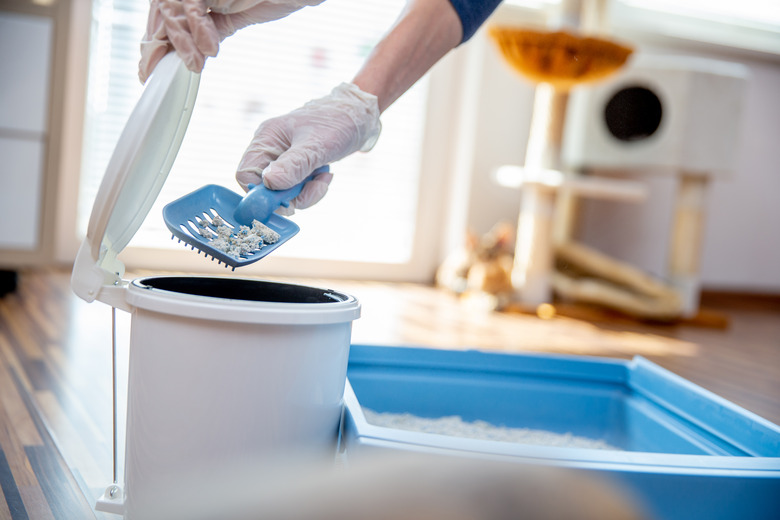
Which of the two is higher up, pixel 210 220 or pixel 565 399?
pixel 210 220

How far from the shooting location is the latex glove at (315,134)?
0.76m

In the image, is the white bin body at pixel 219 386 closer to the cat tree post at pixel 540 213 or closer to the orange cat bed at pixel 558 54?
the orange cat bed at pixel 558 54

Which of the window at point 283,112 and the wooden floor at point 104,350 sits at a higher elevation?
the window at point 283,112

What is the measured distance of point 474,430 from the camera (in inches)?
34.3

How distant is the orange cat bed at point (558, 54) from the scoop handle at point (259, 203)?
5.24 feet

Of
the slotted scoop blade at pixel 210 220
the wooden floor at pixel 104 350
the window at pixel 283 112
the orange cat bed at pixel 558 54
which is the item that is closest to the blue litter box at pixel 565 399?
the slotted scoop blade at pixel 210 220

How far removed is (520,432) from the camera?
908mm

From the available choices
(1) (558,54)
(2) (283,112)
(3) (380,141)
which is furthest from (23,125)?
(1) (558,54)

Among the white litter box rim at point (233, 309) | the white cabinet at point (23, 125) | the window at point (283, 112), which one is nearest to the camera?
the white litter box rim at point (233, 309)

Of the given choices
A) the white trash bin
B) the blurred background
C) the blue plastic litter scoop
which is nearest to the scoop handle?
the blue plastic litter scoop

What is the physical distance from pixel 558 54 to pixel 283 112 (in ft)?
3.25

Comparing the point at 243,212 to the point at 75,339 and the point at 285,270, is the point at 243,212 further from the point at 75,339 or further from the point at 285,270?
the point at 285,270

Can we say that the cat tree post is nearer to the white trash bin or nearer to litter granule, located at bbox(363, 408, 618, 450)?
litter granule, located at bbox(363, 408, 618, 450)

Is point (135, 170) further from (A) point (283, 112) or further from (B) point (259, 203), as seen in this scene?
(A) point (283, 112)
